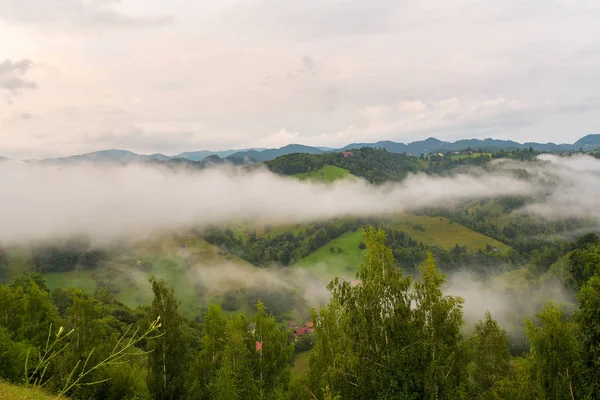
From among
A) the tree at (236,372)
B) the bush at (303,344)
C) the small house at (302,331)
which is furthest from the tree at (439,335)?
the small house at (302,331)

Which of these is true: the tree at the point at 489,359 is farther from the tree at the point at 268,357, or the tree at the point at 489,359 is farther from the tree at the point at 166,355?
the tree at the point at 166,355

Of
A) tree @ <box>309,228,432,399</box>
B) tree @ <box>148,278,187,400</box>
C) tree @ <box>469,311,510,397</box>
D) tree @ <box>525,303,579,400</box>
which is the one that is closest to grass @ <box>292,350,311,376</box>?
tree @ <box>469,311,510,397</box>

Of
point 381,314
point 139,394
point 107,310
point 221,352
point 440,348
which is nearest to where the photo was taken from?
point 440,348

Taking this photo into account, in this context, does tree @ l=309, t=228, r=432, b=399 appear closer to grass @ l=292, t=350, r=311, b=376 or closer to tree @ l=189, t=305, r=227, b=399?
tree @ l=189, t=305, r=227, b=399

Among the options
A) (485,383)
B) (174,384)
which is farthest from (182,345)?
(485,383)

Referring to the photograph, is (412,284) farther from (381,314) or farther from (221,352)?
(221,352)

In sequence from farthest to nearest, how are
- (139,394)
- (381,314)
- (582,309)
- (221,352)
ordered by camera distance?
(221,352), (139,394), (582,309), (381,314)
